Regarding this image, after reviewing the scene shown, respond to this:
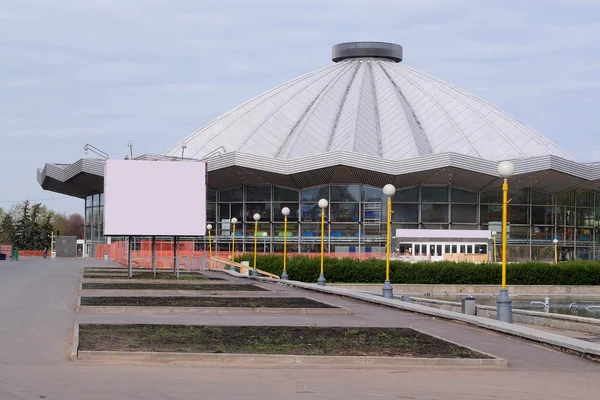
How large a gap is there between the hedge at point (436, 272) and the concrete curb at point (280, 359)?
3777 centimetres

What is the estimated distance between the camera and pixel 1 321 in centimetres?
2002

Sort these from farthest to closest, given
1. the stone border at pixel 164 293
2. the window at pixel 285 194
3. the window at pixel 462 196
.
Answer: the window at pixel 285 194
the window at pixel 462 196
the stone border at pixel 164 293

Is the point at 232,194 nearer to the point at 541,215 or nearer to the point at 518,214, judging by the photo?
the point at 518,214

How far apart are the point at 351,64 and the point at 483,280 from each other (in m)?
54.5

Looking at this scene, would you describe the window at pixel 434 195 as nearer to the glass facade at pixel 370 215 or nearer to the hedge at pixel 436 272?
the glass facade at pixel 370 215

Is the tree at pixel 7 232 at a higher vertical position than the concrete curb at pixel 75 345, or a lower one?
higher

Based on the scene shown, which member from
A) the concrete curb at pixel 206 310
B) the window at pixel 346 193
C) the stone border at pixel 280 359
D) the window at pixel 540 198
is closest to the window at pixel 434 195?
the window at pixel 346 193

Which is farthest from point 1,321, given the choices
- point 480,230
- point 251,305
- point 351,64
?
point 351,64

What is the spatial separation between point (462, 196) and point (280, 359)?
224 feet

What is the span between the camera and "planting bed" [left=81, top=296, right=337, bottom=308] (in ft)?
83.3

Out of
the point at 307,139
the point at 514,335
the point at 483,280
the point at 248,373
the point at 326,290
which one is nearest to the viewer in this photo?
the point at 248,373

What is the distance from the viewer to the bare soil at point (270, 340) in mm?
15195

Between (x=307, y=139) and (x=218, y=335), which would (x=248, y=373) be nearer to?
(x=218, y=335)

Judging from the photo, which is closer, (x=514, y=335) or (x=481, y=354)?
(x=481, y=354)
